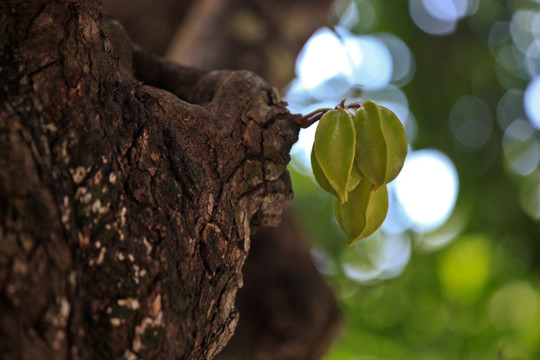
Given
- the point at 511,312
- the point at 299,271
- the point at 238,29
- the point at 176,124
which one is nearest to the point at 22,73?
the point at 176,124

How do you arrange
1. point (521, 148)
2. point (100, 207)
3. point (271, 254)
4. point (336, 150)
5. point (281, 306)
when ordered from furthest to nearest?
1. point (521, 148)
2. point (271, 254)
3. point (281, 306)
4. point (336, 150)
5. point (100, 207)

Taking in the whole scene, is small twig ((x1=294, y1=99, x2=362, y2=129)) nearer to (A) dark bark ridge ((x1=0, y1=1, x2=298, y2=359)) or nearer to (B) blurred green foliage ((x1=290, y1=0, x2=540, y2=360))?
(A) dark bark ridge ((x1=0, y1=1, x2=298, y2=359))

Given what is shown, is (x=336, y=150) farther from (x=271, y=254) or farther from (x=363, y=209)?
(x=271, y=254)

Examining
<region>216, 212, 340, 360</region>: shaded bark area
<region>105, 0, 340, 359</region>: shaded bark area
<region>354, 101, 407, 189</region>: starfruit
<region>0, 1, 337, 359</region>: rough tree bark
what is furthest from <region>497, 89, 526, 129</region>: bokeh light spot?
<region>0, 1, 337, 359</region>: rough tree bark

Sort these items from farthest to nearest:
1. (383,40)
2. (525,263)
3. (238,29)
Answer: (383,40), (525,263), (238,29)

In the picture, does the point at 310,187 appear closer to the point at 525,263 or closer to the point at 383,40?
the point at 383,40

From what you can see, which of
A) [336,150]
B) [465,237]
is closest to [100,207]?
[336,150]
